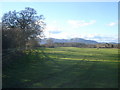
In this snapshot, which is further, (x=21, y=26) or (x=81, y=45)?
(x=21, y=26)

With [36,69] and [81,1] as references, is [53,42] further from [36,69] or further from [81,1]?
[81,1]

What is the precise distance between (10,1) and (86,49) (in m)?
3.03

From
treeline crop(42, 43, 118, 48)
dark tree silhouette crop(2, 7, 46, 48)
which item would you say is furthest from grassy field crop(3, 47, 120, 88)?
dark tree silhouette crop(2, 7, 46, 48)

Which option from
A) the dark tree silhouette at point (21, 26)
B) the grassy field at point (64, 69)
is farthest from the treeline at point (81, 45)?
the dark tree silhouette at point (21, 26)

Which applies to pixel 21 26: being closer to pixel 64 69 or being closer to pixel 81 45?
pixel 81 45

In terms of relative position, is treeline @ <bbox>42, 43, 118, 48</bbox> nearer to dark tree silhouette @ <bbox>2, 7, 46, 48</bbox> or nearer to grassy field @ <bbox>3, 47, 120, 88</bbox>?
grassy field @ <bbox>3, 47, 120, 88</bbox>

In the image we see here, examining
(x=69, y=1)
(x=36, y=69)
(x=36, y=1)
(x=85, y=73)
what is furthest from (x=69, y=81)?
(x=36, y=1)

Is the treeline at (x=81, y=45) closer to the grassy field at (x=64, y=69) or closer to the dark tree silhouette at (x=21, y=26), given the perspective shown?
the grassy field at (x=64, y=69)

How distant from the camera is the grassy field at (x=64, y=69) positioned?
2615 millimetres

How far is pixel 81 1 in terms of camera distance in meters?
3.84

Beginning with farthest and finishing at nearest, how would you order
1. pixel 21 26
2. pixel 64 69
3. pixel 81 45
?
pixel 21 26
pixel 81 45
pixel 64 69

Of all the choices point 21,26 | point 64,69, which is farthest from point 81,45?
point 21,26

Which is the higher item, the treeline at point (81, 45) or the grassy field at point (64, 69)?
the treeline at point (81, 45)

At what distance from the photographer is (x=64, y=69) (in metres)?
3.35
